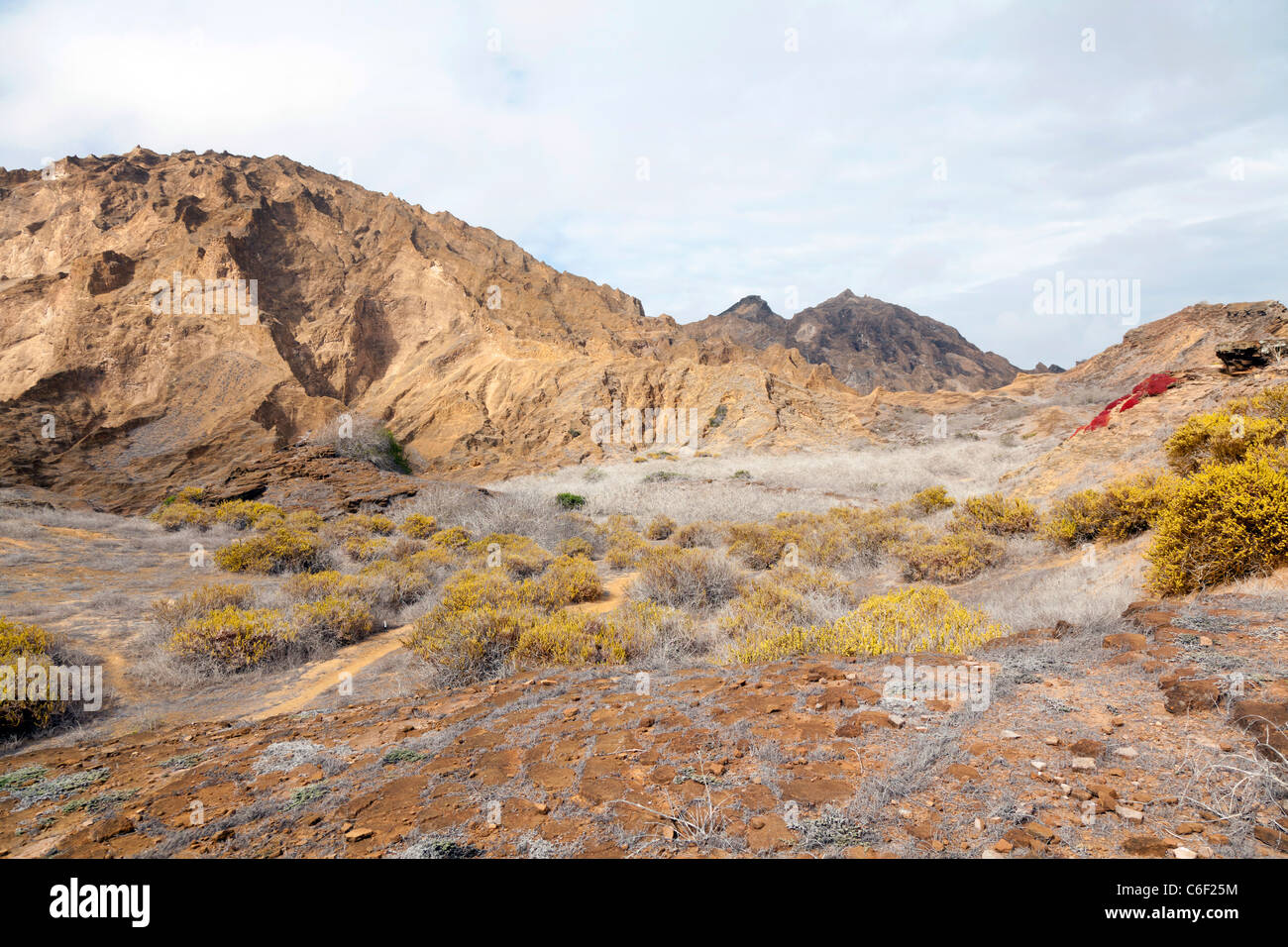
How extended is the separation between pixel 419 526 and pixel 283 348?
30963 millimetres

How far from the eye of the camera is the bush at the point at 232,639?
17.7 feet

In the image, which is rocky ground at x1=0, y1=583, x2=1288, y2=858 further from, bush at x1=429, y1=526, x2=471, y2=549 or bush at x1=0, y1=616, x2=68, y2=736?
bush at x1=429, y1=526, x2=471, y2=549

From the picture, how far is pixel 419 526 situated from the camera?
477 inches

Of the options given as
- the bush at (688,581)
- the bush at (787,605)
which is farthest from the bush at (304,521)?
the bush at (787,605)

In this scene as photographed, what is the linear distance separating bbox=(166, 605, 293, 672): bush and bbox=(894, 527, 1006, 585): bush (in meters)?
7.66

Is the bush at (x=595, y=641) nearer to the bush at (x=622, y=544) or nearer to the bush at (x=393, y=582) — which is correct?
the bush at (x=393, y=582)

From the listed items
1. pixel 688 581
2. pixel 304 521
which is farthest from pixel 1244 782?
pixel 304 521

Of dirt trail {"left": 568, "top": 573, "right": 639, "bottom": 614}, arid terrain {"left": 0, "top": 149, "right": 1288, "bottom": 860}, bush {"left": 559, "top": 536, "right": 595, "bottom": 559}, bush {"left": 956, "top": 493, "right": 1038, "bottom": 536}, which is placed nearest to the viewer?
arid terrain {"left": 0, "top": 149, "right": 1288, "bottom": 860}

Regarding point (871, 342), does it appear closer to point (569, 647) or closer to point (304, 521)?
point (304, 521)

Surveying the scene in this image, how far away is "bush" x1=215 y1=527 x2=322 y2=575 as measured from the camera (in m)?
8.84

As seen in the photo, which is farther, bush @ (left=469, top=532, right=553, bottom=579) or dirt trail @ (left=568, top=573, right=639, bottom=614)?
bush @ (left=469, top=532, right=553, bottom=579)

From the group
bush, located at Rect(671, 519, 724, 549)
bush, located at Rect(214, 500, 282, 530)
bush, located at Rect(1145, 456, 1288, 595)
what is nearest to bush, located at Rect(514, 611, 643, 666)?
bush, located at Rect(1145, 456, 1288, 595)

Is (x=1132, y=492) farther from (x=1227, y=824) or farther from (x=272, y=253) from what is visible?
(x=272, y=253)
